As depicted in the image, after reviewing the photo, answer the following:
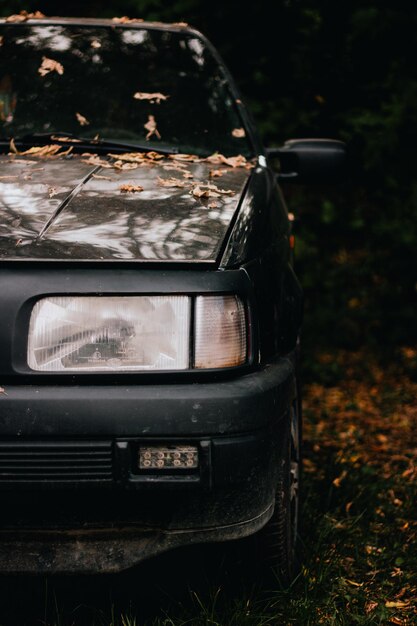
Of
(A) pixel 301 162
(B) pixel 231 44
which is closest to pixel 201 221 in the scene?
(A) pixel 301 162

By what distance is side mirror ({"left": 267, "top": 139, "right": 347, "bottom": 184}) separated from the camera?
3.60 meters

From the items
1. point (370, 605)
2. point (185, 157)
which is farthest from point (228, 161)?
point (370, 605)

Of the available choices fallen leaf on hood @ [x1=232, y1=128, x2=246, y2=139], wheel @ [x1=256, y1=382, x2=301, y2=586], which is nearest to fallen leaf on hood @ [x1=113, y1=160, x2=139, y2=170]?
fallen leaf on hood @ [x1=232, y1=128, x2=246, y2=139]

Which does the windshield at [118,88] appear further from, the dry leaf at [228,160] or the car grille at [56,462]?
the car grille at [56,462]

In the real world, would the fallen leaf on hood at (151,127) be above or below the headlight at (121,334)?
above

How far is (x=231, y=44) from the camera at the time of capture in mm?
6379

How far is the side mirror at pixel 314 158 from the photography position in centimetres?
360

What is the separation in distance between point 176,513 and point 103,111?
1.89m

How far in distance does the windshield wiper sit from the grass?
1460mm

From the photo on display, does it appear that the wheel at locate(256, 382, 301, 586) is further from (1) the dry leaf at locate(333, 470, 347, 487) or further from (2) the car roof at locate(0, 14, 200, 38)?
(2) the car roof at locate(0, 14, 200, 38)

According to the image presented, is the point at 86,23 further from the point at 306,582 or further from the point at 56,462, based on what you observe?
the point at 306,582

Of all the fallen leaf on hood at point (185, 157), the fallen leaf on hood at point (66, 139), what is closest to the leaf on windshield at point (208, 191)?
the fallen leaf on hood at point (185, 157)

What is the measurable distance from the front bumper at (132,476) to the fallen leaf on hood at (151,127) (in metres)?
1.45

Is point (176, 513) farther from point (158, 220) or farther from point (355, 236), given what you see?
point (355, 236)
